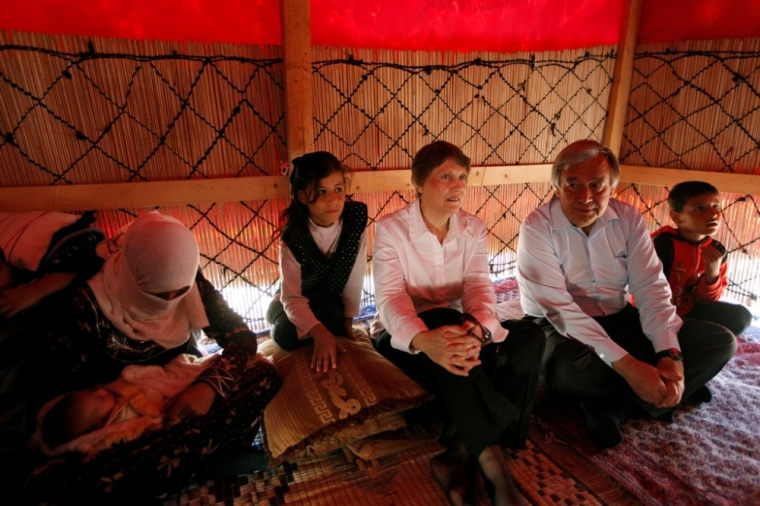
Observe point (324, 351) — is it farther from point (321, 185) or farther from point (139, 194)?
point (139, 194)

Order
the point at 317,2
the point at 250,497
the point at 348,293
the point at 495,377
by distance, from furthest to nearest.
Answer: the point at 317,2, the point at 348,293, the point at 495,377, the point at 250,497

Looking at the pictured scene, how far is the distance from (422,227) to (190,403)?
0.98 m

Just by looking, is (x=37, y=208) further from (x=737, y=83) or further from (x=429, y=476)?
(x=737, y=83)

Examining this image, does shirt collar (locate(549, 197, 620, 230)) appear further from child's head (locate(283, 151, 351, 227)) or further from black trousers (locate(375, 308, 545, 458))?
child's head (locate(283, 151, 351, 227))

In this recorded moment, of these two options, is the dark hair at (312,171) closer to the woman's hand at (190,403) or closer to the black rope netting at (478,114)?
the black rope netting at (478,114)

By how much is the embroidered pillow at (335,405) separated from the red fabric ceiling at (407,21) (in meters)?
1.56

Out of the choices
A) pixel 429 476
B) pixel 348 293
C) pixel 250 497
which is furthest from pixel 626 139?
pixel 250 497

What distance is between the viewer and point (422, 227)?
1653 mm

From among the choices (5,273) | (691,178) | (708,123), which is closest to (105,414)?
(5,273)

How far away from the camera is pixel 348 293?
195 cm

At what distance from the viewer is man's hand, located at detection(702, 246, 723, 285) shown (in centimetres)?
199

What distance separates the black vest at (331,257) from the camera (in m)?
1.81

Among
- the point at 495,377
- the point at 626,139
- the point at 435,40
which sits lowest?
the point at 495,377

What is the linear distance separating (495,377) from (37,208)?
1.96 metres
